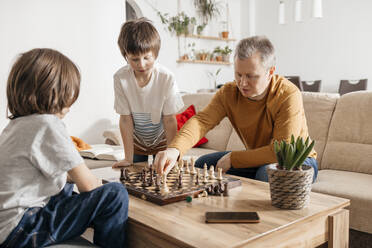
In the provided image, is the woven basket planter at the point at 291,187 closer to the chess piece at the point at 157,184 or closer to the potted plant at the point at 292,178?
the potted plant at the point at 292,178

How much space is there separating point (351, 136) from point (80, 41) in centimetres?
267

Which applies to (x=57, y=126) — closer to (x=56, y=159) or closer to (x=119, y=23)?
Result: (x=56, y=159)

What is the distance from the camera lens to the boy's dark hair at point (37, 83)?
3.77 ft

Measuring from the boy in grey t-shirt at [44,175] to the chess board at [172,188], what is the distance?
0.16m

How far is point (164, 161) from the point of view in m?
1.51

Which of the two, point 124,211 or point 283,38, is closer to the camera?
point 124,211

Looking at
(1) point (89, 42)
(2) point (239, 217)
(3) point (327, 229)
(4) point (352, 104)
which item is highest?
(1) point (89, 42)

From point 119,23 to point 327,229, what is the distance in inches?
133

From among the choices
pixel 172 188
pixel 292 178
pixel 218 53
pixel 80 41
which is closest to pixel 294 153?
pixel 292 178

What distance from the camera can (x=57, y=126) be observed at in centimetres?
112

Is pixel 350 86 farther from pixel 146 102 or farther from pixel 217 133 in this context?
pixel 146 102

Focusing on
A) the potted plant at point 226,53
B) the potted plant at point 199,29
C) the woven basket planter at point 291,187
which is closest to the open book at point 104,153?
the woven basket planter at point 291,187

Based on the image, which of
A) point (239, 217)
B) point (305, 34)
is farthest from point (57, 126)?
point (305, 34)

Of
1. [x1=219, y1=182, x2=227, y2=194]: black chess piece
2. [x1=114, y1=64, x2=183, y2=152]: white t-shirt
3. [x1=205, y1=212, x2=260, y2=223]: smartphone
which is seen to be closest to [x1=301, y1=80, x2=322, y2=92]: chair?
[x1=114, y1=64, x2=183, y2=152]: white t-shirt
